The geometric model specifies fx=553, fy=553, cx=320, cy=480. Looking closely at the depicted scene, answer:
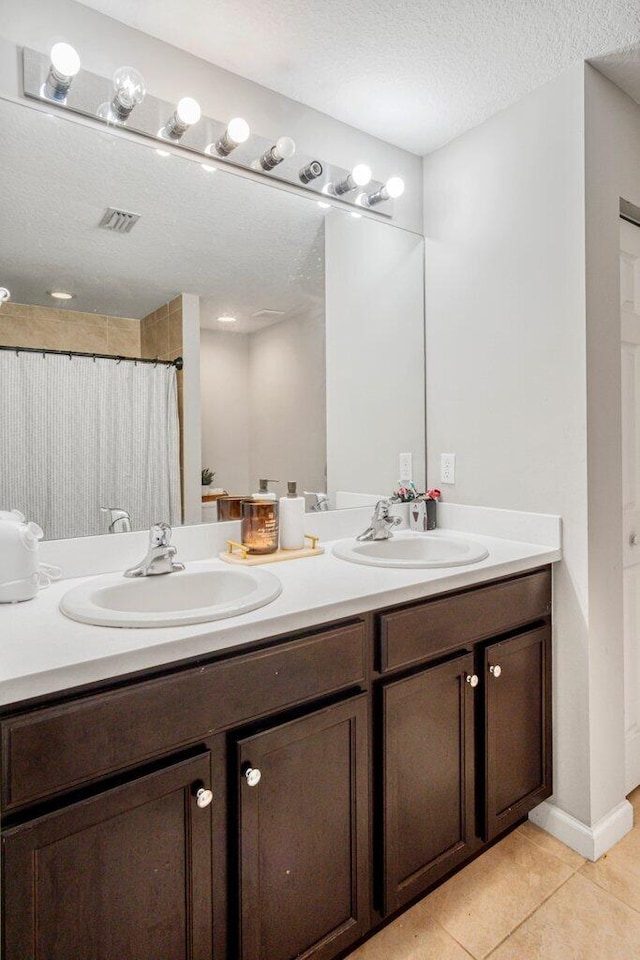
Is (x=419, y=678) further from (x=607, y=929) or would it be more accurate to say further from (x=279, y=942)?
(x=607, y=929)

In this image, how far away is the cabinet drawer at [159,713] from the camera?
33.2 inches

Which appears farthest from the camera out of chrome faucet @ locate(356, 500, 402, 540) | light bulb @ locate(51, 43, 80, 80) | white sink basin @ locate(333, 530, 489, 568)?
chrome faucet @ locate(356, 500, 402, 540)

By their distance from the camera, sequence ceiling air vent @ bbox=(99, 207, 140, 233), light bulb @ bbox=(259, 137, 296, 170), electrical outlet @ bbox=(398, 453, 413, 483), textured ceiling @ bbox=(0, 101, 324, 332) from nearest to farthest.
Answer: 1. textured ceiling @ bbox=(0, 101, 324, 332)
2. ceiling air vent @ bbox=(99, 207, 140, 233)
3. light bulb @ bbox=(259, 137, 296, 170)
4. electrical outlet @ bbox=(398, 453, 413, 483)

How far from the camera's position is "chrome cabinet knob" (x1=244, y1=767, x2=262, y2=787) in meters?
1.06

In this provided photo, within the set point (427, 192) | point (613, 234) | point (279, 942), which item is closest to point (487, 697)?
point (279, 942)

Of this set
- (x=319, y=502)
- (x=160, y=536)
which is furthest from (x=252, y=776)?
(x=319, y=502)

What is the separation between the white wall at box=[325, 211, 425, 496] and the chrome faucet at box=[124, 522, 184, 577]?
Answer: 0.73 meters

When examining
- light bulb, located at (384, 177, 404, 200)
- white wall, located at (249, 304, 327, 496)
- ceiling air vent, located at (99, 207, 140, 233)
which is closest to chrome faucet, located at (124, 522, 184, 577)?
white wall, located at (249, 304, 327, 496)

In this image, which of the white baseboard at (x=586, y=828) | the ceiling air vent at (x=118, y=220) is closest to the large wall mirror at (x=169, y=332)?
the ceiling air vent at (x=118, y=220)

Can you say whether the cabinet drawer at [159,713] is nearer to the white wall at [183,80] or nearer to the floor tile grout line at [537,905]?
the floor tile grout line at [537,905]

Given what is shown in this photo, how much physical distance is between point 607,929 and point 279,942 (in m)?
0.89

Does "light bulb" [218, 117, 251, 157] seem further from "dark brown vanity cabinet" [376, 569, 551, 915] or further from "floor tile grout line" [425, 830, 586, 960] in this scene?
"floor tile grout line" [425, 830, 586, 960]

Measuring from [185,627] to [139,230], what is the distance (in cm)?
114

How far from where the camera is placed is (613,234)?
1735 millimetres
